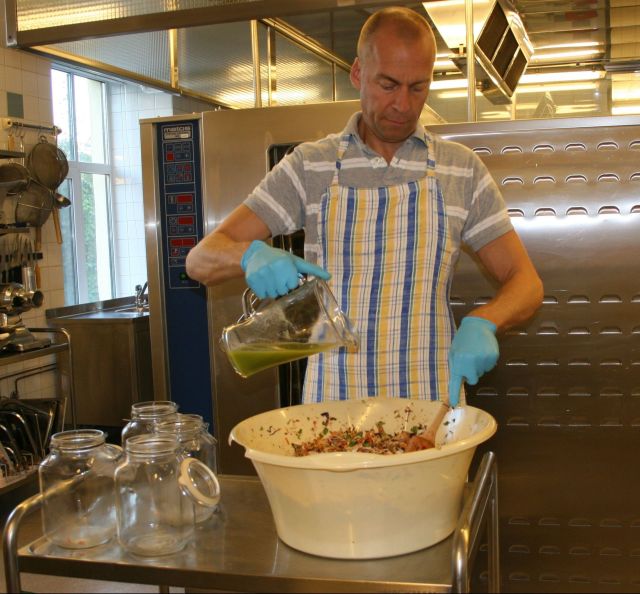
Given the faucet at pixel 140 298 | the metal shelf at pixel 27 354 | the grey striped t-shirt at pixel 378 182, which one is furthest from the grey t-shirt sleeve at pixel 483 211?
the faucet at pixel 140 298

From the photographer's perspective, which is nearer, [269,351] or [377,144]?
[269,351]

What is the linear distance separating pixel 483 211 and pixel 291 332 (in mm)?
582

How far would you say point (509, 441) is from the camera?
2.66m

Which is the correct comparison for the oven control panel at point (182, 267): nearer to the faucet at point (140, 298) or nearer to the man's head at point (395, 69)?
the man's head at point (395, 69)

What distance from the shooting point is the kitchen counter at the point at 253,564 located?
102 centimetres

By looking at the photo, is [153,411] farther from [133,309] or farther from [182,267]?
[133,309]

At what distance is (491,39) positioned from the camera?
3635 millimetres

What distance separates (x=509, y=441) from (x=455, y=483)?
1610mm

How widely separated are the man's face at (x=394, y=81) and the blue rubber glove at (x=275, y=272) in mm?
447

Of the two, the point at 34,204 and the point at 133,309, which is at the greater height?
the point at 34,204

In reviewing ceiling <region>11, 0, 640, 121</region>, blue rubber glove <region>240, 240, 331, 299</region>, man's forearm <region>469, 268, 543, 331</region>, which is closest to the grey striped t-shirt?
man's forearm <region>469, 268, 543, 331</region>

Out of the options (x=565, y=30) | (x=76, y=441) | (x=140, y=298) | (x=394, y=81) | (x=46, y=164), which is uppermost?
(x=565, y=30)

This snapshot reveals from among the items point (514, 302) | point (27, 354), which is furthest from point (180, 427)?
point (27, 354)

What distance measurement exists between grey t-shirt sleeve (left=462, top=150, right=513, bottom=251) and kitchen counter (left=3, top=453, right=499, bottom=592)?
2.12ft
